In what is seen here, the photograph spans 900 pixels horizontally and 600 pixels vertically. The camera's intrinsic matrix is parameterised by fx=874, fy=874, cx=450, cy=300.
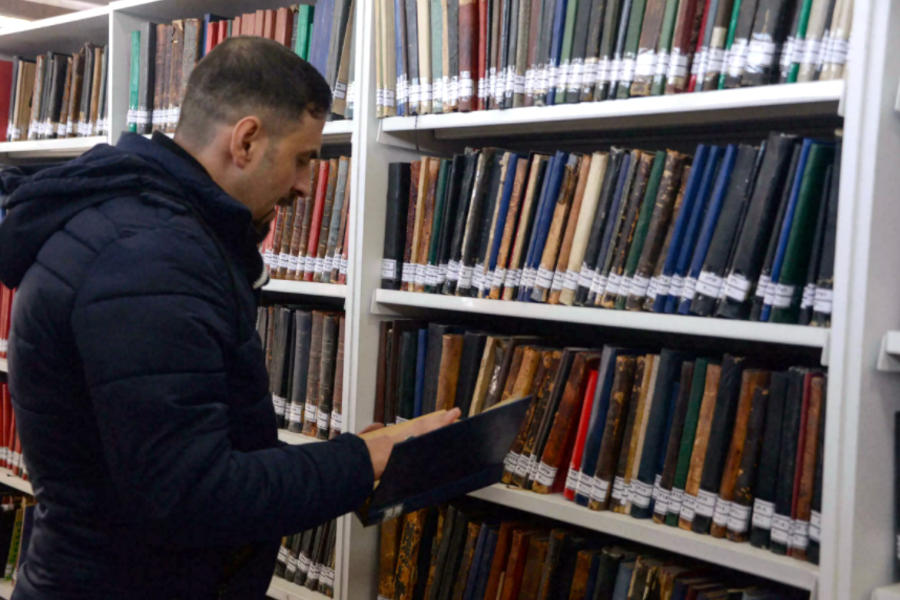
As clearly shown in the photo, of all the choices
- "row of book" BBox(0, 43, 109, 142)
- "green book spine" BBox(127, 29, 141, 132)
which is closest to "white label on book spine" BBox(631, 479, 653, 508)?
"green book spine" BBox(127, 29, 141, 132)

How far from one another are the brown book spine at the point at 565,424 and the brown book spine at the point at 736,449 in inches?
11.8

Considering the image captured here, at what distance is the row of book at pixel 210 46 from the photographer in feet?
6.45

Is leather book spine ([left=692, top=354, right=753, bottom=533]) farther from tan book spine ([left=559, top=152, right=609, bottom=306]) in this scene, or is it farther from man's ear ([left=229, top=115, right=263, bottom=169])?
man's ear ([left=229, top=115, right=263, bottom=169])

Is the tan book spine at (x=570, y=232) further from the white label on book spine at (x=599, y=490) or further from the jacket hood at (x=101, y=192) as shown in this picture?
the jacket hood at (x=101, y=192)

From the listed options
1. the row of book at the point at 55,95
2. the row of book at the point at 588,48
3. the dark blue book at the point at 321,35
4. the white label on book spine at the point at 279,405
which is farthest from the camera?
the row of book at the point at 55,95

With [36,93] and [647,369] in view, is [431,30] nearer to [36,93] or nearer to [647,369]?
[647,369]

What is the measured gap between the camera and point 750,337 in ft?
4.45

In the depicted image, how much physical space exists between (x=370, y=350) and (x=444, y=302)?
238mm

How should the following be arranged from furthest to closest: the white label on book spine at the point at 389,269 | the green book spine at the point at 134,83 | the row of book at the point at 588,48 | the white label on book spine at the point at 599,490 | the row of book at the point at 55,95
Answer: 1. the row of book at the point at 55,95
2. the green book spine at the point at 134,83
3. the white label on book spine at the point at 389,269
4. the white label on book spine at the point at 599,490
5. the row of book at the point at 588,48

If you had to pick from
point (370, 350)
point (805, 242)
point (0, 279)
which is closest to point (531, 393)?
point (370, 350)

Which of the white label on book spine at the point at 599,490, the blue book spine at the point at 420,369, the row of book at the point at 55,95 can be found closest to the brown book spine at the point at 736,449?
the white label on book spine at the point at 599,490

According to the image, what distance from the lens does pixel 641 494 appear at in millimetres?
1515

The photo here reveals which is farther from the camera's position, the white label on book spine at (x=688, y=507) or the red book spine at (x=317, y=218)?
the red book spine at (x=317, y=218)

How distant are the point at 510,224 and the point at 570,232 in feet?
0.45
